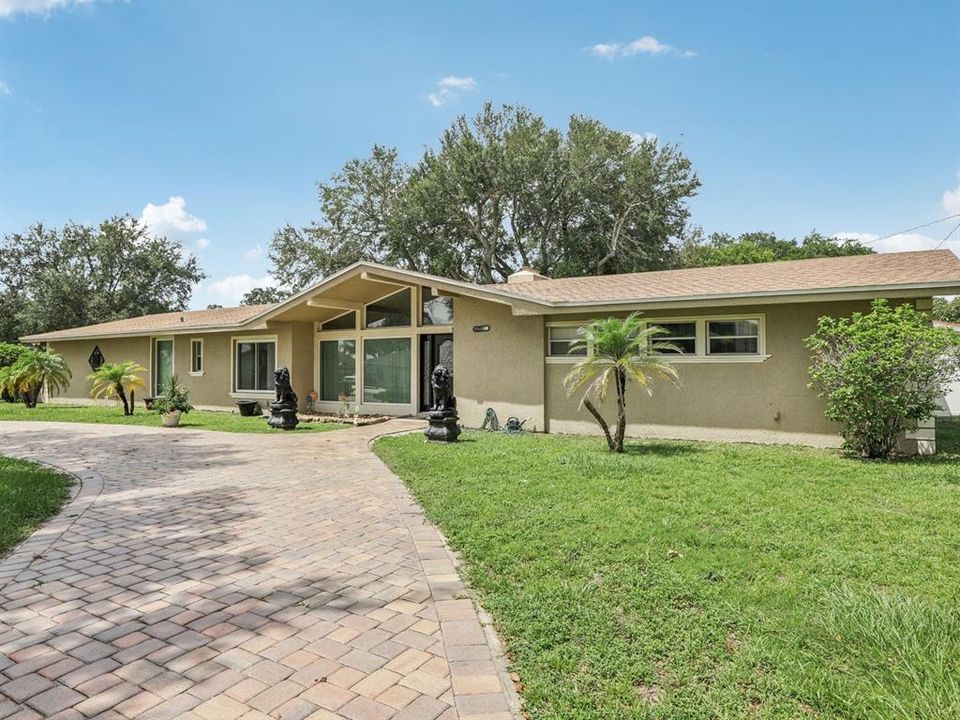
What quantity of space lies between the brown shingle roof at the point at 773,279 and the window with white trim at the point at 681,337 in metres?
0.68

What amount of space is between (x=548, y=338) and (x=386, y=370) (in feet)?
17.1

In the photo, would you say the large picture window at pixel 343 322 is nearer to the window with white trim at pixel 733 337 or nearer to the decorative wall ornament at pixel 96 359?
the window with white trim at pixel 733 337

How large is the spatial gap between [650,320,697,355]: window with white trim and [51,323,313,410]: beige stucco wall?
400 inches

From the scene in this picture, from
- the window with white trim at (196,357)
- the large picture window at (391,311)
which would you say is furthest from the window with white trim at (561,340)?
the window with white trim at (196,357)

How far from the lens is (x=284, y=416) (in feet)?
42.0

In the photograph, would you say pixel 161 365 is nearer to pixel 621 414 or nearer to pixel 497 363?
pixel 497 363

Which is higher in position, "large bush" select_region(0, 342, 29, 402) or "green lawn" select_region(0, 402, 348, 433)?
"large bush" select_region(0, 342, 29, 402)

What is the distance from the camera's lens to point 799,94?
15062 mm

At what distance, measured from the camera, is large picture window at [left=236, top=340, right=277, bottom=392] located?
55.4ft

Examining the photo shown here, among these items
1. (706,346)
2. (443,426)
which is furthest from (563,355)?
(443,426)

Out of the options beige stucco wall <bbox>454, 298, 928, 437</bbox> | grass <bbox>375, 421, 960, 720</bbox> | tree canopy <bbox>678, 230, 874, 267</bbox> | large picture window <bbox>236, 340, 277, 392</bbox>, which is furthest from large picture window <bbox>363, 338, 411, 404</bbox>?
tree canopy <bbox>678, 230, 874, 267</bbox>

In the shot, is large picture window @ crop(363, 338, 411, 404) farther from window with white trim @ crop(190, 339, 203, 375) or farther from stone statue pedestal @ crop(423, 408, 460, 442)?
window with white trim @ crop(190, 339, 203, 375)

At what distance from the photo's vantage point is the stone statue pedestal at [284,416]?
504 inches

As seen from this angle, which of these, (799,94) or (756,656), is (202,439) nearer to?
(756,656)
